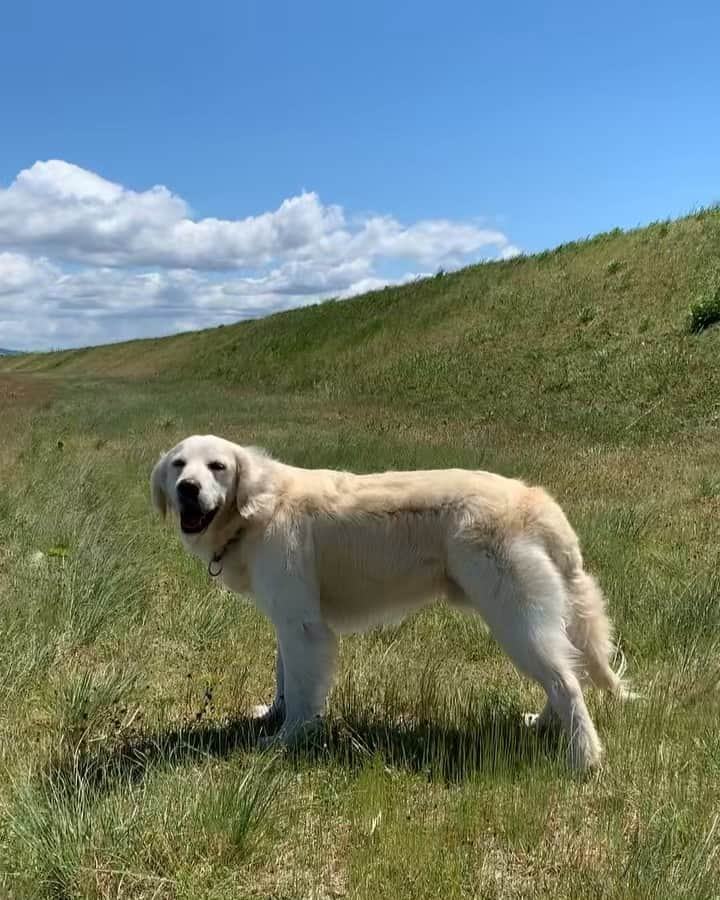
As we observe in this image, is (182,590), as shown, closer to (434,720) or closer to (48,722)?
(48,722)

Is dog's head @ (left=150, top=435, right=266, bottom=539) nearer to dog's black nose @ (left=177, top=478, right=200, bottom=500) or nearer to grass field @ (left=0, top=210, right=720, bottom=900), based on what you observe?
dog's black nose @ (left=177, top=478, right=200, bottom=500)

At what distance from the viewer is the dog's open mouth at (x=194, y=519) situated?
3895mm

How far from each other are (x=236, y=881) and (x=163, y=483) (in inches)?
83.1

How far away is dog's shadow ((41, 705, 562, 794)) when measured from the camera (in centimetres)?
332

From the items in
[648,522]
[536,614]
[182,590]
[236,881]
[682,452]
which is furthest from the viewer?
[682,452]

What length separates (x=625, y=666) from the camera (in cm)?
425

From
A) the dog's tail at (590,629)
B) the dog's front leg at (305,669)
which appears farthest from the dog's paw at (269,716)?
the dog's tail at (590,629)

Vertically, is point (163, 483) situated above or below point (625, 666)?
above

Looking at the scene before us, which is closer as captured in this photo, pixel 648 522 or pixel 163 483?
pixel 163 483

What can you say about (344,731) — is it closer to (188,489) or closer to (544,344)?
(188,489)

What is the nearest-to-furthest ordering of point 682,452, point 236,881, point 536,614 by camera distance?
point 236,881 → point 536,614 → point 682,452

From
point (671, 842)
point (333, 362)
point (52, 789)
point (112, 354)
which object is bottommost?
point (671, 842)

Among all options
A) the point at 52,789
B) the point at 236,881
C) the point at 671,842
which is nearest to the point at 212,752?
the point at 52,789

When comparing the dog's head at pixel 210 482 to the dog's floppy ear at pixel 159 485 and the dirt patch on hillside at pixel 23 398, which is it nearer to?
the dog's floppy ear at pixel 159 485
